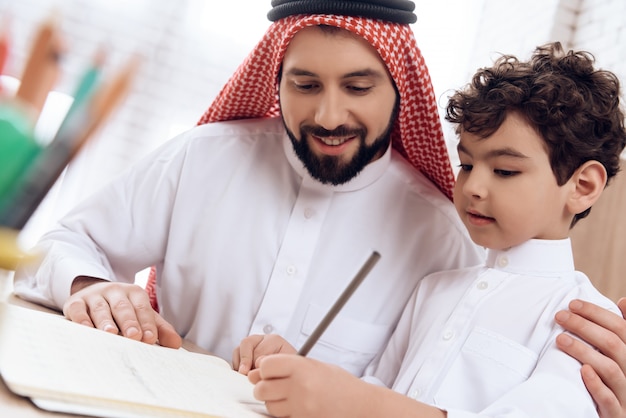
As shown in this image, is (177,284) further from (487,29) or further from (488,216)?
(487,29)

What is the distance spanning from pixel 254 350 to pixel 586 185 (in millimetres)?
746

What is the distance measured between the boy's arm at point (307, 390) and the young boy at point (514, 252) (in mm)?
297

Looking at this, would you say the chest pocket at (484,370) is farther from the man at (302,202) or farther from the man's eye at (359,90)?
the man's eye at (359,90)

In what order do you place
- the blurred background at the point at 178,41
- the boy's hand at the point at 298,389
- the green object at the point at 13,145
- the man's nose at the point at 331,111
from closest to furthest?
the green object at the point at 13,145
the boy's hand at the point at 298,389
the man's nose at the point at 331,111
the blurred background at the point at 178,41

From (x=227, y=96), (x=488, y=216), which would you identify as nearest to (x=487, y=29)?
(x=227, y=96)

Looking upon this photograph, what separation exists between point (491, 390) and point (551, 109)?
0.57 metres

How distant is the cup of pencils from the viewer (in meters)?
0.35

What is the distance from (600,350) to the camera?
41.9 inches

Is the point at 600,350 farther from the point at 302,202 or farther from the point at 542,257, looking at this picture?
the point at 302,202

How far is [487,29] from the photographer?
4.34 m

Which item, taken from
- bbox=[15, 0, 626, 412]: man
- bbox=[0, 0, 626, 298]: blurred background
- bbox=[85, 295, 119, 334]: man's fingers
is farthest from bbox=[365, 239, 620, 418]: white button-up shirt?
bbox=[0, 0, 626, 298]: blurred background

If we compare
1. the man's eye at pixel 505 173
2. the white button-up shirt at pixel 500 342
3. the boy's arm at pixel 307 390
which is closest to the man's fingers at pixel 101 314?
the boy's arm at pixel 307 390

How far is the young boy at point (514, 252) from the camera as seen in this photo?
111cm

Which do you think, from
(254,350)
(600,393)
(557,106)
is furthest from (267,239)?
(600,393)
